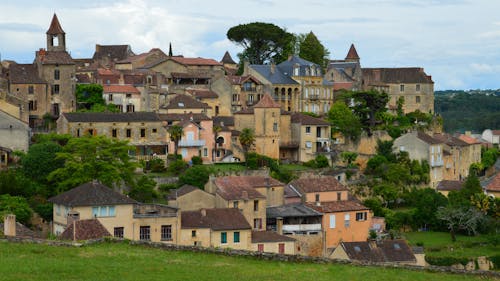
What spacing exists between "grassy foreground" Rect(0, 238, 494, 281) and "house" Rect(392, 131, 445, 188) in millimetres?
46955

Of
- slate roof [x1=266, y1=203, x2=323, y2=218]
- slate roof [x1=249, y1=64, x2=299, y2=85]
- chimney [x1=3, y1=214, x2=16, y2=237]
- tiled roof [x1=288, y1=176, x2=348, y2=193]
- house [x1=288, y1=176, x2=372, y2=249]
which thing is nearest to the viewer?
chimney [x1=3, y1=214, x2=16, y2=237]

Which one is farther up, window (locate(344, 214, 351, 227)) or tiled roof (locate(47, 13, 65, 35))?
tiled roof (locate(47, 13, 65, 35))

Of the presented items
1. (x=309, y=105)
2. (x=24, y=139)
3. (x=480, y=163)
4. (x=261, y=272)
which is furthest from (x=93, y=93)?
(x=261, y=272)

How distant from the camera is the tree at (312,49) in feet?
334

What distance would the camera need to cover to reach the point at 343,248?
53688 millimetres

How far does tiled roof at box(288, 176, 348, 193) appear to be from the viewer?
62.8m

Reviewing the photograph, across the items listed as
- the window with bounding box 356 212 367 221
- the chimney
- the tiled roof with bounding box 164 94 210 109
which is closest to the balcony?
the tiled roof with bounding box 164 94 210 109

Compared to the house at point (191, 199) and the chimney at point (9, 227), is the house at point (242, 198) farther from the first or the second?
the chimney at point (9, 227)

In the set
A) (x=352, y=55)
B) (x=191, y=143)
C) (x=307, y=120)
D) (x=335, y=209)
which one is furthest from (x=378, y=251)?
(x=352, y=55)

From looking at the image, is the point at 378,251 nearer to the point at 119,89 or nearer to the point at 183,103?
the point at 183,103

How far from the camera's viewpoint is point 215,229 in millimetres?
50688

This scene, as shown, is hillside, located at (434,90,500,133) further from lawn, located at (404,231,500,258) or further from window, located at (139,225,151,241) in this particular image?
window, located at (139,225,151,241)

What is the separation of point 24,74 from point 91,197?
2776 centimetres

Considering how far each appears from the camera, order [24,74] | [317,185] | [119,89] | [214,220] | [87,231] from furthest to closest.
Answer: [119,89], [24,74], [317,185], [214,220], [87,231]
